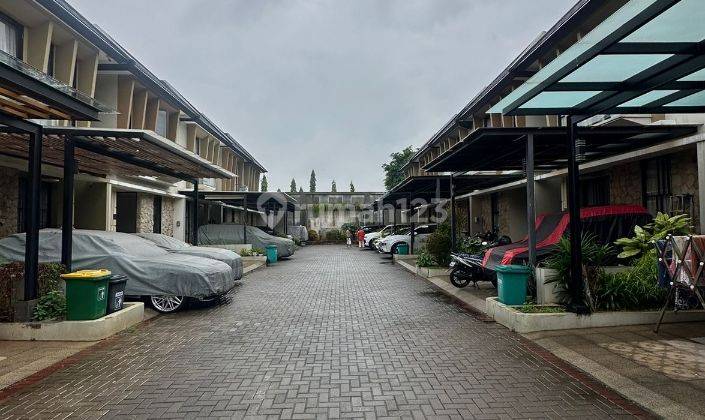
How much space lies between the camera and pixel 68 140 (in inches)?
294

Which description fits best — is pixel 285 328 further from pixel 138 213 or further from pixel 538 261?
pixel 138 213

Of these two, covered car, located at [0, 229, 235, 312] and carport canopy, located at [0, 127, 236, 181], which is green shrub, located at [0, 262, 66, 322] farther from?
carport canopy, located at [0, 127, 236, 181]

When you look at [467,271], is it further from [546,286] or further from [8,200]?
[8,200]

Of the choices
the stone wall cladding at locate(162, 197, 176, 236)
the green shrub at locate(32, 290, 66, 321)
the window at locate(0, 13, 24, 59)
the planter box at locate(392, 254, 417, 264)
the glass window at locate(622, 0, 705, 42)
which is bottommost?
the planter box at locate(392, 254, 417, 264)

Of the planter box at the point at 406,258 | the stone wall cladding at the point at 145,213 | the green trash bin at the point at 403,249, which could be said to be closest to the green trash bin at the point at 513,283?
the planter box at the point at 406,258

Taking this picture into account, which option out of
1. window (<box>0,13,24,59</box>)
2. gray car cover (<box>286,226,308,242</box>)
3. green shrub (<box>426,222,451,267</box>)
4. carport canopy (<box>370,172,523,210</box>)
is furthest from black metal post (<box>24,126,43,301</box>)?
gray car cover (<box>286,226,308,242</box>)

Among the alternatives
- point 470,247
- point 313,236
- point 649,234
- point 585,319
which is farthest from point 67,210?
point 313,236

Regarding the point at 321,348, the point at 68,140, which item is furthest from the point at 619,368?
the point at 68,140

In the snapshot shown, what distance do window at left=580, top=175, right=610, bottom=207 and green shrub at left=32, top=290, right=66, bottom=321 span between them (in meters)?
13.5

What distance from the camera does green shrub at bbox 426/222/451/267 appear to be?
1417cm

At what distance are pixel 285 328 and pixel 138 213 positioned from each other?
11.1m

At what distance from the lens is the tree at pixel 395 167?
4484cm

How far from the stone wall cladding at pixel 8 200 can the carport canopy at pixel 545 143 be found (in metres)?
10.2

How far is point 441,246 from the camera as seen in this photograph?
46.8 ft
